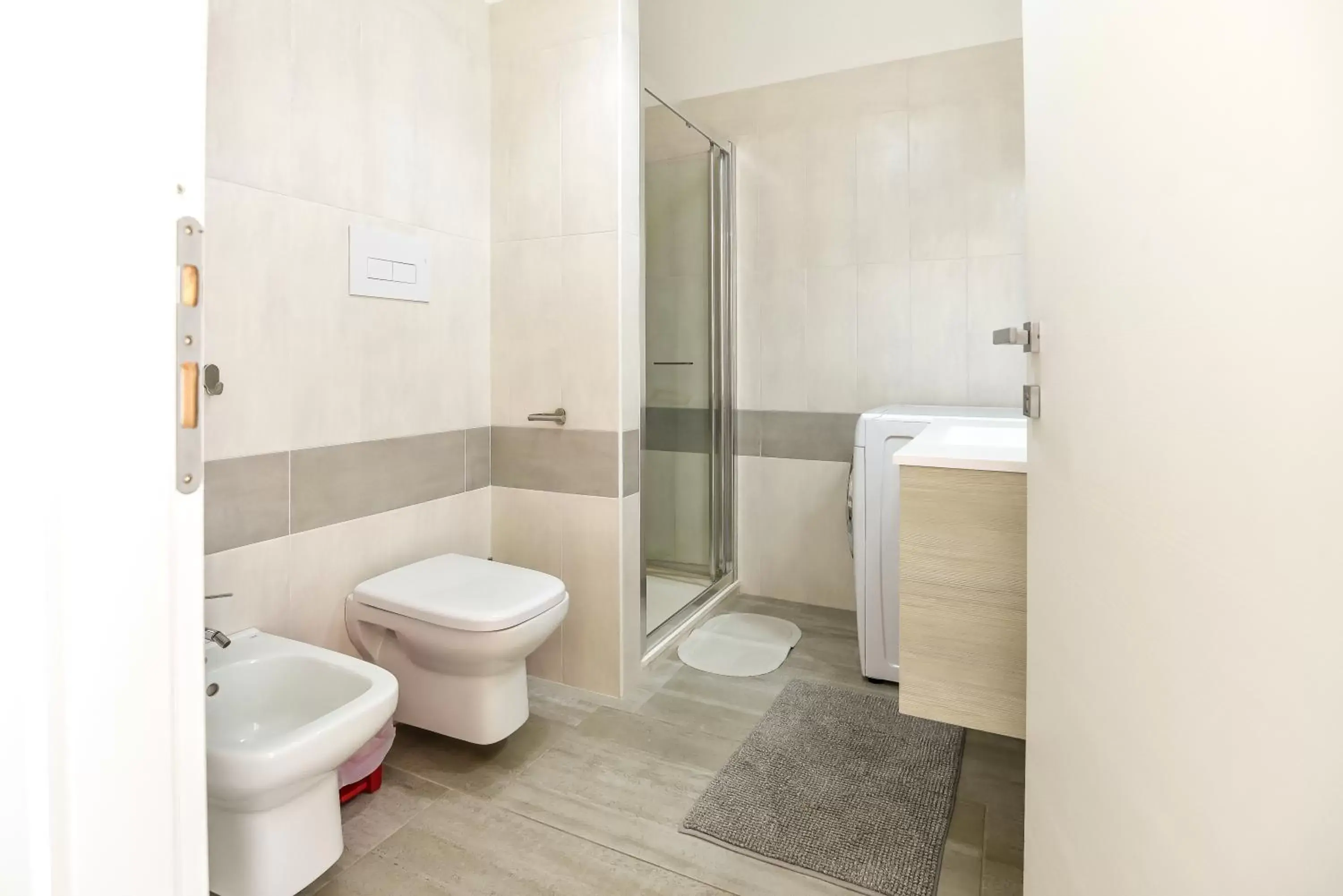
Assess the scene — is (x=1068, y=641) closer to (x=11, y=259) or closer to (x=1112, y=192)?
(x=1112, y=192)

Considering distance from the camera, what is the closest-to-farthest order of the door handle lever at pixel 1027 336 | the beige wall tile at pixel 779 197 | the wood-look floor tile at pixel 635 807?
the door handle lever at pixel 1027 336, the wood-look floor tile at pixel 635 807, the beige wall tile at pixel 779 197

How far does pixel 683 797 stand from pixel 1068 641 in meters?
1.16

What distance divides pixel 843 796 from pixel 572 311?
64.2 inches

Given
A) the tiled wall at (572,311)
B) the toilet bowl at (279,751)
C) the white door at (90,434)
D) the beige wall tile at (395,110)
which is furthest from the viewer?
the tiled wall at (572,311)

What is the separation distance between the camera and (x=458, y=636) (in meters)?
1.69

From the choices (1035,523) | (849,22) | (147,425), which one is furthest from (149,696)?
(849,22)

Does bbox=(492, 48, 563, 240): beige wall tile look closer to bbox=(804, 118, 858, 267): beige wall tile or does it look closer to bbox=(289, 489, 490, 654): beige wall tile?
bbox=(289, 489, 490, 654): beige wall tile

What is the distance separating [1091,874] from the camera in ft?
2.39

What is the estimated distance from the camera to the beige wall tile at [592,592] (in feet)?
7.27

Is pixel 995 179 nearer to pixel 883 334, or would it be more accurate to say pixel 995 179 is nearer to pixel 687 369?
pixel 883 334

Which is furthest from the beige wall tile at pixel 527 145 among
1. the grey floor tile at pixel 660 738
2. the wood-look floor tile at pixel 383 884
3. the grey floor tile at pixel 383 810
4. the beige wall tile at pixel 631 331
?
the wood-look floor tile at pixel 383 884

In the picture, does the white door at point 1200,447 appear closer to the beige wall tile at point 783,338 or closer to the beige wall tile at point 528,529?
the beige wall tile at point 528,529

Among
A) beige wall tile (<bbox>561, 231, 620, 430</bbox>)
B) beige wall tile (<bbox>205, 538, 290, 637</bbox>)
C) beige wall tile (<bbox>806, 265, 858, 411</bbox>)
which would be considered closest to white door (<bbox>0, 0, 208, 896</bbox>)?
beige wall tile (<bbox>205, 538, 290, 637</bbox>)

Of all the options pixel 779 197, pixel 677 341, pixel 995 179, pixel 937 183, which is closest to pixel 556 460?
pixel 677 341
